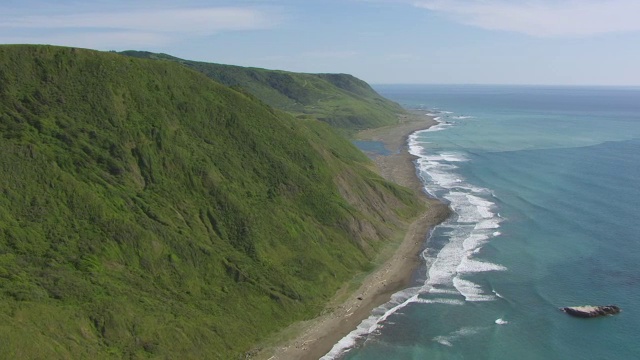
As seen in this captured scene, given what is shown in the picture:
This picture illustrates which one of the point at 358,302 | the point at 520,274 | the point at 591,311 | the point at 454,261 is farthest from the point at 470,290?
the point at 358,302

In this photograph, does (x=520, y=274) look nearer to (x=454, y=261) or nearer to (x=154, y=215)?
(x=454, y=261)

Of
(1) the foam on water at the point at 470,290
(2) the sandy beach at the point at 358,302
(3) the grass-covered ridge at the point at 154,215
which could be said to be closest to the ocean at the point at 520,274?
(1) the foam on water at the point at 470,290

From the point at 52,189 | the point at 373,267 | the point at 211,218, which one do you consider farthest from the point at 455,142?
the point at 52,189

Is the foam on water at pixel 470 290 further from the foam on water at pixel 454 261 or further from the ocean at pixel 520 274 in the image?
the ocean at pixel 520 274

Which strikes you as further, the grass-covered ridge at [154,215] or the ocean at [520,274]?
the ocean at [520,274]

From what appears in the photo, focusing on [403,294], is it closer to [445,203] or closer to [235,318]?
[235,318]

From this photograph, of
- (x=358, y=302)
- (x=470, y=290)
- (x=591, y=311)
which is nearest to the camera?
(x=591, y=311)

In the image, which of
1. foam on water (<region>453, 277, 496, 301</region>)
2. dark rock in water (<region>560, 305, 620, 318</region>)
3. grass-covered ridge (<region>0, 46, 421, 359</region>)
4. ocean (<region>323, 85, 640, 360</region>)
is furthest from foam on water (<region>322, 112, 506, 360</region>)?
dark rock in water (<region>560, 305, 620, 318</region>)
